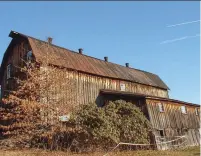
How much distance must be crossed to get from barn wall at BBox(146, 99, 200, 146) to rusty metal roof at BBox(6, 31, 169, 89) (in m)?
6.61

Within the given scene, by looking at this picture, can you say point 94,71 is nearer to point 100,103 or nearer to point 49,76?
point 100,103

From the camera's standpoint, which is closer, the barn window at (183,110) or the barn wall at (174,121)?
the barn wall at (174,121)

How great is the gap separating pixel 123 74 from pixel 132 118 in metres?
11.3

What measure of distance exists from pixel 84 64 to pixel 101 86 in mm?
3029

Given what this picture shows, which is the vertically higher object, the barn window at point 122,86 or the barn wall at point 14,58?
the barn wall at point 14,58

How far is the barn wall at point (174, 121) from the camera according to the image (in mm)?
24484

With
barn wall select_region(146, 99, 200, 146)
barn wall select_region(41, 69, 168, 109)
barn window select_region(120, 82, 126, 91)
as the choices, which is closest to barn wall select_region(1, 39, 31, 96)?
barn wall select_region(41, 69, 168, 109)

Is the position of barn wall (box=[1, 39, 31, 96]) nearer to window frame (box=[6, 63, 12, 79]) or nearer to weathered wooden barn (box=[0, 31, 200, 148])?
weathered wooden barn (box=[0, 31, 200, 148])

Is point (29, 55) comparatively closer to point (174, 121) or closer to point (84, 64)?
point (84, 64)

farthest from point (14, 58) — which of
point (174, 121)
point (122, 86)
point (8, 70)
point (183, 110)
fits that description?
point (183, 110)

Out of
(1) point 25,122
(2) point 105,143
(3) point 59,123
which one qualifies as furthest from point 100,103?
(1) point 25,122

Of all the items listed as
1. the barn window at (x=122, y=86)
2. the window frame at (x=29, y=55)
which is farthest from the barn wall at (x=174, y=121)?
the window frame at (x=29, y=55)

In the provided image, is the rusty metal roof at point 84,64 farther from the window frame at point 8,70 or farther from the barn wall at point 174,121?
the barn wall at point 174,121

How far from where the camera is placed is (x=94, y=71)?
27391mm
